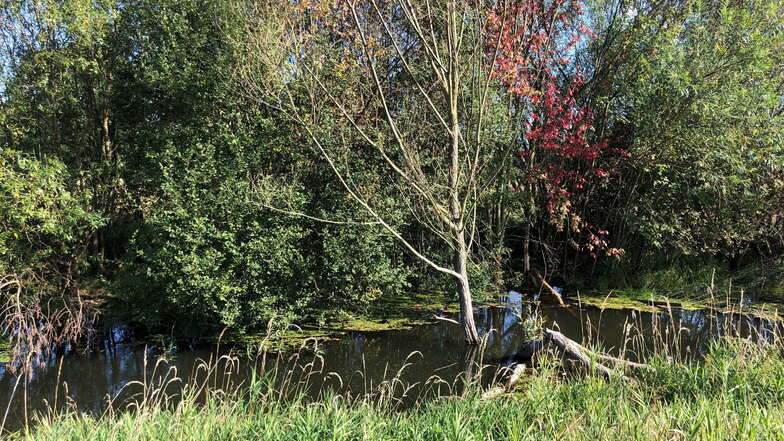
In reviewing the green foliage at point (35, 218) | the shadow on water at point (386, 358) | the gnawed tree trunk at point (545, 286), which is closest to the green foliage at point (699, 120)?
the gnawed tree trunk at point (545, 286)

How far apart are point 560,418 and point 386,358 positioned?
4.35 m

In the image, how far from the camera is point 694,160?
33.8ft

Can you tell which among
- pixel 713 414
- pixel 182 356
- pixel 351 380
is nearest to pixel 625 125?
pixel 351 380

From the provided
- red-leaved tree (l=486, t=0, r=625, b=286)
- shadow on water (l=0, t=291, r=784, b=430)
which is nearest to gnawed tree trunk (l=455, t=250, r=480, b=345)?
shadow on water (l=0, t=291, r=784, b=430)

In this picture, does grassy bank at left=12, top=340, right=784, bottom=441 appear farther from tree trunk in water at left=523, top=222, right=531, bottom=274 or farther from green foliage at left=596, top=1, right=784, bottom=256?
tree trunk in water at left=523, top=222, right=531, bottom=274

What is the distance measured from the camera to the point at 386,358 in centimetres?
778

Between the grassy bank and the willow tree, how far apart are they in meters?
3.60

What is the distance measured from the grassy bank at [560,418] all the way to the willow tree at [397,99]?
360 cm

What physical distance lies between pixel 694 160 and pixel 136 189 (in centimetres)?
1084

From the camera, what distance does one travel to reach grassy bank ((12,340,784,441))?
3.13 metres

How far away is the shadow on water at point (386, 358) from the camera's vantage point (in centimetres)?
641

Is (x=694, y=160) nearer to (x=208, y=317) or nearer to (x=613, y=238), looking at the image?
(x=613, y=238)

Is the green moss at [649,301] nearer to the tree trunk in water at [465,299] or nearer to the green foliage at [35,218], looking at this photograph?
the tree trunk in water at [465,299]

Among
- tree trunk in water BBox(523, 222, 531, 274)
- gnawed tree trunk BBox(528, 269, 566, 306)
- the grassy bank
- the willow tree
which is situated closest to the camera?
the grassy bank
